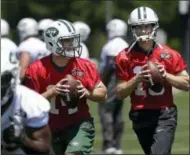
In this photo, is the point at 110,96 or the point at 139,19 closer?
the point at 139,19

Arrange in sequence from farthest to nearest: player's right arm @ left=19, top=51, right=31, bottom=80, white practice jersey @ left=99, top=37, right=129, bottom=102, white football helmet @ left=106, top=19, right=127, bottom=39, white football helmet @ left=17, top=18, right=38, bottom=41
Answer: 1. white football helmet @ left=106, top=19, right=127, bottom=39
2. white football helmet @ left=17, top=18, right=38, bottom=41
3. white practice jersey @ left=99, top=37, right=129, bottom=102
4. player's right arm @ left=19, top=51, right=31, bottom=80

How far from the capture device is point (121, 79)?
8.82 metres

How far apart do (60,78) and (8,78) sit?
2518 mm

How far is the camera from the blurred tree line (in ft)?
148

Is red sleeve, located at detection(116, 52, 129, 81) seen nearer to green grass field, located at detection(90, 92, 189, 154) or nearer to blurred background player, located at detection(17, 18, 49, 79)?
blurred background player, located at detection(17, 18, 49, 79)

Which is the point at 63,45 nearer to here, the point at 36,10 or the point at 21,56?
the point at 21,56

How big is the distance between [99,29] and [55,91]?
1468 inches

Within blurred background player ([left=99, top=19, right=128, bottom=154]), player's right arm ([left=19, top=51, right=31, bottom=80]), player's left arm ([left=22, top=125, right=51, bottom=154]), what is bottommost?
blurred background player ([left=99, top=19, right=128, bottom=154])

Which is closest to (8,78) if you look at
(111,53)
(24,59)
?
(24,59)

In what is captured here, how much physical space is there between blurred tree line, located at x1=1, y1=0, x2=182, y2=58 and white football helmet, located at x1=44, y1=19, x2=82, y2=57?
35.2 m

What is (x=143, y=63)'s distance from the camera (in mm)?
8719

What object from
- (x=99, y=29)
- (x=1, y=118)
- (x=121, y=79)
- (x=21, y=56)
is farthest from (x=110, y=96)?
(x=99, y=29)

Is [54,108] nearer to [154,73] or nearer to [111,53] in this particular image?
[154,73]

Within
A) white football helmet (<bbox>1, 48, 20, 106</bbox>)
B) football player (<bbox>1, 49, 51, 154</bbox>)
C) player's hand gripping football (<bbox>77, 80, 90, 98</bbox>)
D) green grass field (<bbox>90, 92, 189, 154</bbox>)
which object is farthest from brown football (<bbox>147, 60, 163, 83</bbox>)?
green grass field (<bbox>90, 92, 189, 154</bbox>)
